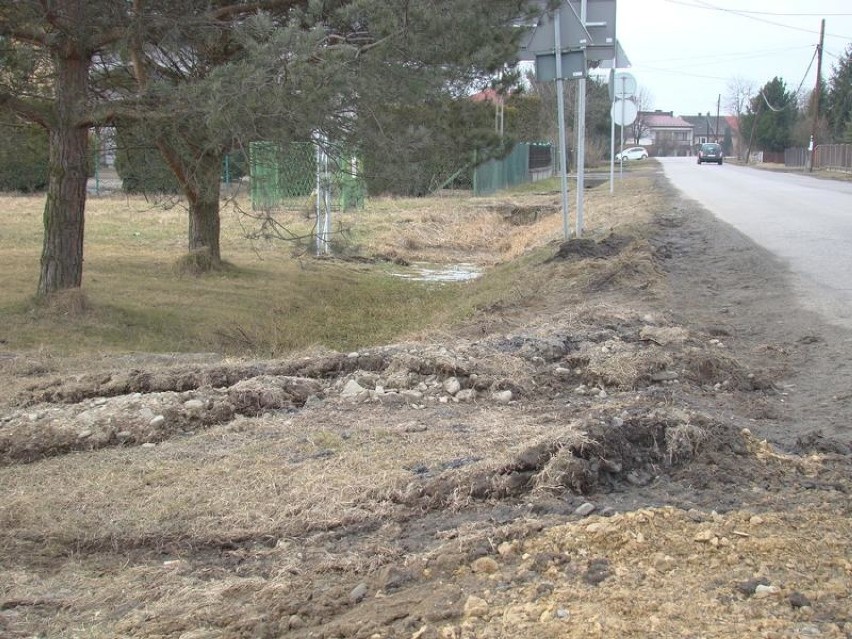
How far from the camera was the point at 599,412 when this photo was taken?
15.9 ft

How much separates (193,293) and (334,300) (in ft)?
7.38

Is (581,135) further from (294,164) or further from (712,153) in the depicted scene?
(712,153)

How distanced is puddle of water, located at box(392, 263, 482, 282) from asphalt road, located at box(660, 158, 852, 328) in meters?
4.78

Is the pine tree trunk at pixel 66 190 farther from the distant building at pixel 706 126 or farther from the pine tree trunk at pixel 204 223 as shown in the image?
the distant building at pixel 706 126

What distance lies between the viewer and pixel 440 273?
57.9ft

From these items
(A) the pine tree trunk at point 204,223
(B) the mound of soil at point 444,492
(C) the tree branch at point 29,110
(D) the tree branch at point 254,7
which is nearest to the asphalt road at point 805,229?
(B) the mound of soil at point 444,492

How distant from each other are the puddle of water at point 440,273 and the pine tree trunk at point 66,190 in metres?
7.15

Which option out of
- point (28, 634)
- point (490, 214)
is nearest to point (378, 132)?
point (28, 634)

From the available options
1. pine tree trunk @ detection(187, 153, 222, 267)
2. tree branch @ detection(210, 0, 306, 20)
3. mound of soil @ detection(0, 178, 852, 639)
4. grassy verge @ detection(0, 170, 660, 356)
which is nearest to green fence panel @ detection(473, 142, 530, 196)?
grassy verge @ detection(0, 170, 660, 356)

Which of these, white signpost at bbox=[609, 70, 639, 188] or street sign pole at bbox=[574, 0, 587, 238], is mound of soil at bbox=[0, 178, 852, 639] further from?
white signpost at bbox=[609, 70, 639, 188]

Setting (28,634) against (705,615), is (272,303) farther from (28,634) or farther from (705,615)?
(705,615)

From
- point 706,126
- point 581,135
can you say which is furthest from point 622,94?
point 706,126

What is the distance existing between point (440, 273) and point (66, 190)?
863 cm

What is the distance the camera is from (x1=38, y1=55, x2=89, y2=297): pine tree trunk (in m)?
10.0
